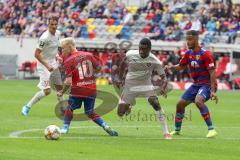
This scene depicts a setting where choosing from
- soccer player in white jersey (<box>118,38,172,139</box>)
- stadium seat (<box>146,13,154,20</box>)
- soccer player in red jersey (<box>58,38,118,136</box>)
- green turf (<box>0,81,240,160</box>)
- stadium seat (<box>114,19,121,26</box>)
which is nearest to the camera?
green turf (<box>0,81,240,160</box>)

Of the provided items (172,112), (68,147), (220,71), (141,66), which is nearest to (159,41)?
(220,71)

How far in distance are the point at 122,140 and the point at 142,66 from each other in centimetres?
168

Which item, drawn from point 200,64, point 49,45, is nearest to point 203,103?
point 200,64

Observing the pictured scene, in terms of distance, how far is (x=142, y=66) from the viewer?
637 inches

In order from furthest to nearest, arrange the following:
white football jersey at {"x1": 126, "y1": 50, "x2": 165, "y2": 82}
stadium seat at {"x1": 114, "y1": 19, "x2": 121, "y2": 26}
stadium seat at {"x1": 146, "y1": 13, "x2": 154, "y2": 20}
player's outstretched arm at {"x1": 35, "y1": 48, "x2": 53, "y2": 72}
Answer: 1. stadium seat at {"x1": 114, "y1": 19, "x2": 121, "y2": 26}
2. stadium seat at {"x1": 146, "y1": 13, "x2": 154, "y2": 20}
3. player's outstretched arm at {"x1": 35, "y1": 48, "x2": 53, "y2": 72}
4. white football jersey at {"x1": 126, "y1": 50, "x2": 165, "y2": 82}

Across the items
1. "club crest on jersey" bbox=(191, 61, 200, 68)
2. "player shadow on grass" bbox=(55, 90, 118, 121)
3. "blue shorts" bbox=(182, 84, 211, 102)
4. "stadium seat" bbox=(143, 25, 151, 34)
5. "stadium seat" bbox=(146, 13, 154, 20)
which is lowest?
"stadium seat" bbox=(143, 25, 151, 34)

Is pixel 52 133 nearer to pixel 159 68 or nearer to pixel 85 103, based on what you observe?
pixel 85 103

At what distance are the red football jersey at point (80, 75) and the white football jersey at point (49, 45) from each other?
4.43 meters

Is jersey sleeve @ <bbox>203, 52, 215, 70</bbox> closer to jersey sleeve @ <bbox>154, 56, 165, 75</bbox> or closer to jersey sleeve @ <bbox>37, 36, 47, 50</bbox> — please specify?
jersey sleeve @ <bbox>154, 56, 165, 75</bbox>

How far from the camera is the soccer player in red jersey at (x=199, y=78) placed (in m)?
16.6

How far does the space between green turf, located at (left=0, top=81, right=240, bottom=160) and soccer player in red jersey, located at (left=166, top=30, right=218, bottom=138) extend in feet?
1.60

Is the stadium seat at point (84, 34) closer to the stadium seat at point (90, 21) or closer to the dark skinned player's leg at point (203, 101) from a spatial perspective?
the stadium seat at point (90, 21)

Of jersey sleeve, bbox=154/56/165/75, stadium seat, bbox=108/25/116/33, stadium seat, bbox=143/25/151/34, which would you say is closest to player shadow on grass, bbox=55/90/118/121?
jersey sleeve, bbox=154/56/165/75

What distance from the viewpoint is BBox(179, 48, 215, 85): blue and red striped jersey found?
1659 cm
